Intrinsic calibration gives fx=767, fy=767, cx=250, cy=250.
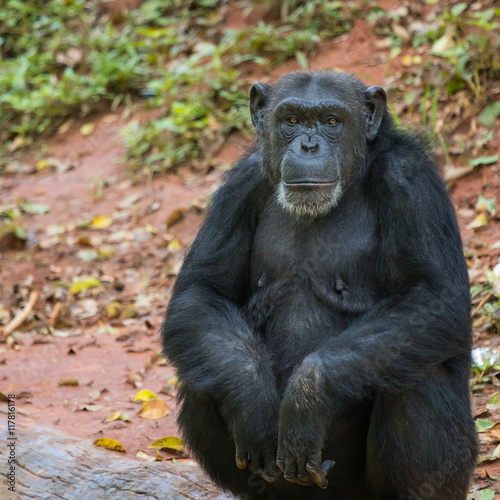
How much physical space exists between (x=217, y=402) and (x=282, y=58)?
27.8ft

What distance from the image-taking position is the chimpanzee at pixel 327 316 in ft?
14.5

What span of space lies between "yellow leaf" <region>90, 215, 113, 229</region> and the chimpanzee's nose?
275 inches

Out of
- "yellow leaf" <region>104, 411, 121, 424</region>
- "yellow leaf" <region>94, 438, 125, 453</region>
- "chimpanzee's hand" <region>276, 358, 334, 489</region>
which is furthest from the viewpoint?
"yellow leaf" <region>104, 411, 121, 424</region>

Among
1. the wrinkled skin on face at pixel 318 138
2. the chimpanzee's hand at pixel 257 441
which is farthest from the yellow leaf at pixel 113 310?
the chimpanzee's hand at pixel 257 441

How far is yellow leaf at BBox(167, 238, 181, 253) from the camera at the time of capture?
1035 centimetres

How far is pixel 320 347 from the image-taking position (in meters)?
4.60

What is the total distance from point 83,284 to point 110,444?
395 centimetres

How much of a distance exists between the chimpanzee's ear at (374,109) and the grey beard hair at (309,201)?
0.48 metres

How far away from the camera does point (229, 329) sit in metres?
4.82

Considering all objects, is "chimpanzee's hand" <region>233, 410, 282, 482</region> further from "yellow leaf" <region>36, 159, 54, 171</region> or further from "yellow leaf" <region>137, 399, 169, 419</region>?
"yellow leaf" <region>36, 159, 54, 171</region>

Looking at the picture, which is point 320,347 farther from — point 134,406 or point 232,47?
point 232,47

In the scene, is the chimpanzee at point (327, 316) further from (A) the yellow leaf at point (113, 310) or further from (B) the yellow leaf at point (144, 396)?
(A) the yellow leaf at point (113, 310)

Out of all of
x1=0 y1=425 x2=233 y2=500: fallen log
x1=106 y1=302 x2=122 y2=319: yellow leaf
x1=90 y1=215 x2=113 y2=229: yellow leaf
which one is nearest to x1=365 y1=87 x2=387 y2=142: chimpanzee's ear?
x1=0 y1=425 x2=233 y2=500: fallen log

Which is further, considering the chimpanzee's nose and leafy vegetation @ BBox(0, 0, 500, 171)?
leafy vegetation @ BBox(0, 0, 500, 171)
